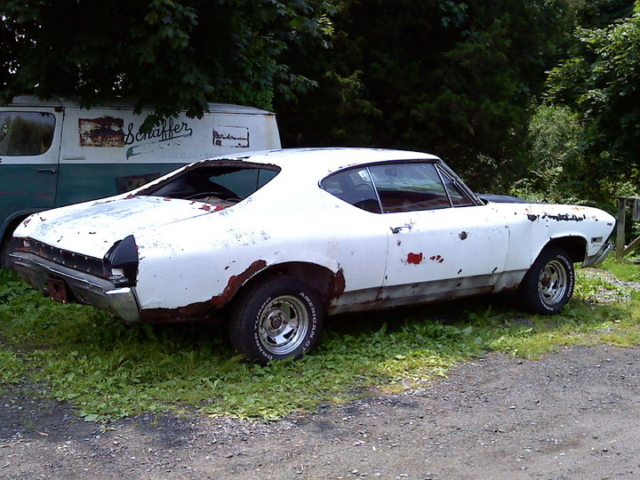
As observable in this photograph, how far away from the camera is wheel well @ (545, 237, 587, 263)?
7203mm

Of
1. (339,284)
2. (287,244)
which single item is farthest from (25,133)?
(339,284)

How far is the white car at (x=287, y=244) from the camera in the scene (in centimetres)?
495

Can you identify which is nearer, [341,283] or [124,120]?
[341,283]

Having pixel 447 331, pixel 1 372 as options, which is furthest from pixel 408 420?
pixel 1 372

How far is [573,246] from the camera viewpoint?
745 centimetres

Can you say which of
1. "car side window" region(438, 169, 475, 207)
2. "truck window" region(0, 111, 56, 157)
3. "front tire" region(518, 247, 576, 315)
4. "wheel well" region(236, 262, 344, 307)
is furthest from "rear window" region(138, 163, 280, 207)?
"front tire" region(518, 247, 576, 315)

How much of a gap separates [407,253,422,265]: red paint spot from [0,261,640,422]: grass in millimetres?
623

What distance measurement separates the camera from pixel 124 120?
8719 millimetres

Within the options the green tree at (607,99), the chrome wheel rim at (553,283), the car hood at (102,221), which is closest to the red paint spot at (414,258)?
the car hood at (102,221)

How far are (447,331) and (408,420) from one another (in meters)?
1.85

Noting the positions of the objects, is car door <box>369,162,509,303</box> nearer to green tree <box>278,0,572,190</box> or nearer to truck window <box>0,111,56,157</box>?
truck window <box>0,111,56,157</box>

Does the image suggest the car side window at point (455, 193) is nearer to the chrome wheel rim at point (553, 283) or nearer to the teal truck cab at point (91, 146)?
the chrome wheel rim at point (553, 283)

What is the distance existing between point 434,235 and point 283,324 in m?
1.39

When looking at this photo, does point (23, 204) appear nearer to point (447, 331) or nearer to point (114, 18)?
point (114, 18)
